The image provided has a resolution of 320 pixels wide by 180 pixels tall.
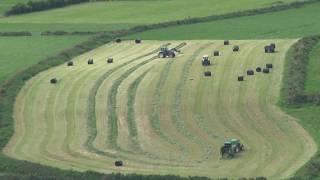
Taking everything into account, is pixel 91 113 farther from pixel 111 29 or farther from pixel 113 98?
pixel 111 29

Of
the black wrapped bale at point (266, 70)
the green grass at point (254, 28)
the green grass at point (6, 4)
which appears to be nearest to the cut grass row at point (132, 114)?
the black wrapped bale at point (266, 70)

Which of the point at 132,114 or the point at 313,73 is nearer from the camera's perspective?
the point at 132,114

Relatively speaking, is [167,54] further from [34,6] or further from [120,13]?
[34,6]

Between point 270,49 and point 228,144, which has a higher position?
point 228,144

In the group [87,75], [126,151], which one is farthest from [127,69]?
[126,151]

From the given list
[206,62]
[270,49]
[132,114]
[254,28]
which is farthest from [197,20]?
[132,114]

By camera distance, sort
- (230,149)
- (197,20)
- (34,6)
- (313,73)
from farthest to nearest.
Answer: (34,6) → (197,20) → (313,73) → (230,149)
